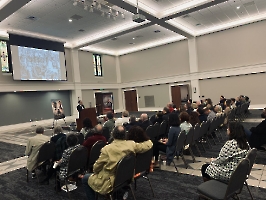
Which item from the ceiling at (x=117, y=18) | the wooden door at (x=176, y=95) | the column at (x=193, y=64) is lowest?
the wooden door at (x=176, y=95)

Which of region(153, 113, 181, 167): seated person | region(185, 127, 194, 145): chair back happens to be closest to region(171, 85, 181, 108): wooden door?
region(185, 127, 194, 145): chair back

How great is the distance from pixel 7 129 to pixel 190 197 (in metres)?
12.2

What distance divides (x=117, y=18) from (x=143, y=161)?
9.44 metres

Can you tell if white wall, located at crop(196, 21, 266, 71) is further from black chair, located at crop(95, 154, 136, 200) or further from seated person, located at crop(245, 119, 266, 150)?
black chair, located at crop(95, 154, 136, 200)

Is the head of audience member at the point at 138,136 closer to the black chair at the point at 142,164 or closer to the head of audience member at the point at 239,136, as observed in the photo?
the black chair at the point at 142,164

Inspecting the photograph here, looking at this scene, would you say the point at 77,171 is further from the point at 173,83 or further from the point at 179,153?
the point at 173,83

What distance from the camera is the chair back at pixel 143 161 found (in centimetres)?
273

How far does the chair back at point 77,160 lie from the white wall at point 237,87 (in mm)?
12920

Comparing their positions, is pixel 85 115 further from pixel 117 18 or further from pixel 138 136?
pixel 138 136

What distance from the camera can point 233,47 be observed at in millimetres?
13453

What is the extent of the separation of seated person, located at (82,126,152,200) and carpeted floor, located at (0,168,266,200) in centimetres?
79

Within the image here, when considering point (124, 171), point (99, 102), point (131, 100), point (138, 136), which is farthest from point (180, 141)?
point (131, 100)

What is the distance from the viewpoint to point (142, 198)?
291 cm

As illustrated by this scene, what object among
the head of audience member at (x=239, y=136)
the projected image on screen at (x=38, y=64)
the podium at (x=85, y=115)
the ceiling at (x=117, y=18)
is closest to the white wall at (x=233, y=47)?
the ceiling at (x=117, y=18)
